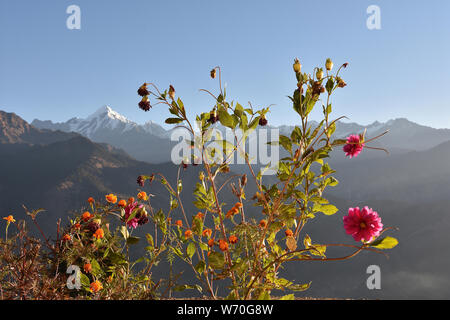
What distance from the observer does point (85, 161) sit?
288ft

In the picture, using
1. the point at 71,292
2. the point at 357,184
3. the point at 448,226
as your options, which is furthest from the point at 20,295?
the point at 357,184

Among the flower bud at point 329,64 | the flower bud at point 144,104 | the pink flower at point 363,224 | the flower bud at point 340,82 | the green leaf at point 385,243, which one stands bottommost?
the green leaf at point 385,243

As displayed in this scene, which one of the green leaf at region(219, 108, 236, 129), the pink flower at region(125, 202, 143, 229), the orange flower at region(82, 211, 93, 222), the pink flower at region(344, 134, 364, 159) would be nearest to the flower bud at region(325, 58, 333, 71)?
the pink flower at region(344, 134, 364, 159)

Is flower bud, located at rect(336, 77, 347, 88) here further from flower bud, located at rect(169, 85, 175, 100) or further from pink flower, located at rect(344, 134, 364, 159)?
flower bud, located at rect(169, 85, 175, 100)

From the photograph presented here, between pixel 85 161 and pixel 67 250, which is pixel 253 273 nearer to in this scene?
pixel 67 250

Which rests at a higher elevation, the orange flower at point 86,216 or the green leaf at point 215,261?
the orange flower at point 86,216

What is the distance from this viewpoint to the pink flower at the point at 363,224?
106 centimetres

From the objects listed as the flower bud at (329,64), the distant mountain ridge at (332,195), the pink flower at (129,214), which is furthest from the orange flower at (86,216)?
the distant mountain ridge at (332,195)

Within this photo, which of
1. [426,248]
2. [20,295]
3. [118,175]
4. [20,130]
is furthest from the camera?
[20,130]

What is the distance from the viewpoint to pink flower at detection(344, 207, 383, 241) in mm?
1060

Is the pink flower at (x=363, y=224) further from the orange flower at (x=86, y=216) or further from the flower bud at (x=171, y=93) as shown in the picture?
the orange flower at (x=86, y=216)

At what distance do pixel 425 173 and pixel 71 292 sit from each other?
442 ft

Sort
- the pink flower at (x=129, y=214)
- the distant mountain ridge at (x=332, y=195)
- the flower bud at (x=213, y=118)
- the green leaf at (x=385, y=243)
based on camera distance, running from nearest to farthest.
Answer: the green leaf at (x=385, y=243) → the flower bud at (x=213, y=118) → the pink flower at (x=129, y=214) → the distant mountain ridge at (x=332, y=195)

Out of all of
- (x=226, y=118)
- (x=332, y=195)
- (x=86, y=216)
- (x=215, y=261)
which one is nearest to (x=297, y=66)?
(x=226, y=118)
